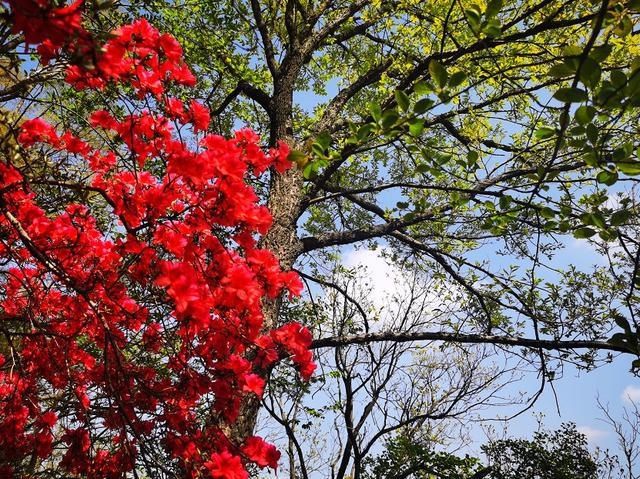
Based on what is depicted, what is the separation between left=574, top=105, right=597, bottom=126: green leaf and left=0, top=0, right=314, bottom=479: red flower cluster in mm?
1363

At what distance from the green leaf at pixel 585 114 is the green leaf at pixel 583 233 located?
0.47 metres

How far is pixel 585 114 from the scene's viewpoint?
1176mm

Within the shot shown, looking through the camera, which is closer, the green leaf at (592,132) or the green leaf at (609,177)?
Result: the green leaf at (592,132)

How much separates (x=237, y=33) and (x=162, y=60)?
283cm

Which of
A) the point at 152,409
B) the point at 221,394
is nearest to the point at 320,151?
the point at 221,394

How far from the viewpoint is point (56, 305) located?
304 cm

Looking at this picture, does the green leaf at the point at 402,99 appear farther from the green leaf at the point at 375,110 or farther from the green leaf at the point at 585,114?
the green leaf at the point at 585,114

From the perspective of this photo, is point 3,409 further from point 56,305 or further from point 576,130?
point 576,130

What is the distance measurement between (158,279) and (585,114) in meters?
1.50

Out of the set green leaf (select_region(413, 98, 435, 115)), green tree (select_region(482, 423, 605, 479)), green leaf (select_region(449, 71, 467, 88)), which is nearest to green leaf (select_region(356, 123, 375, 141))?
green leaf (select_region(413, 98, 435, 115))

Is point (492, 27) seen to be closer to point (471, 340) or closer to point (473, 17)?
point (473, 17)

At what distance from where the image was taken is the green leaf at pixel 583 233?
153 cm

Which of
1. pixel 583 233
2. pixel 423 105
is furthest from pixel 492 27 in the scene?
pixel 583 233

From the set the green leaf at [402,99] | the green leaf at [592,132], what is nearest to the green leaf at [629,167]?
the green leaf at [592,132]
